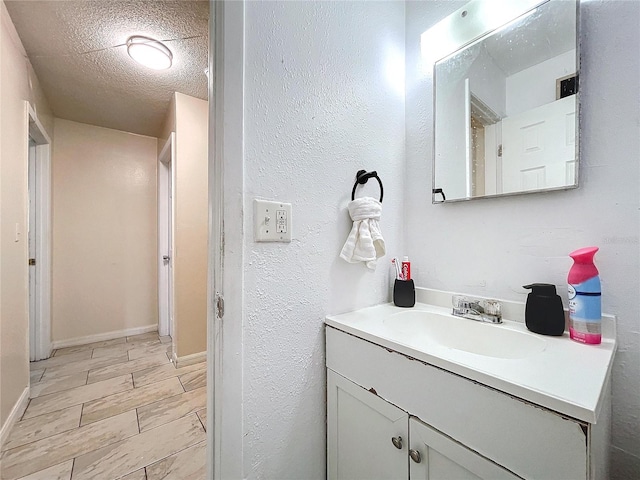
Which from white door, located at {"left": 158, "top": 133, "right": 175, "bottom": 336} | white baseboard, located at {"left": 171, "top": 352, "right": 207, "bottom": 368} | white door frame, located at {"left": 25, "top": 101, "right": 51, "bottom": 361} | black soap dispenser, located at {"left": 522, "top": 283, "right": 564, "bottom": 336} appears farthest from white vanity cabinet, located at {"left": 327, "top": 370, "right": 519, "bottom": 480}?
white door frame, located at {"left": 25, "top": 101, "right": 51, "bottom": 361}

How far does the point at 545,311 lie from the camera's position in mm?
729

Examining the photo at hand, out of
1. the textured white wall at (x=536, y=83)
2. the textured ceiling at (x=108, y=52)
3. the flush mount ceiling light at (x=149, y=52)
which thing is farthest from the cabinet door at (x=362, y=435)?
the flush mount ceiling light at (x=149, y=52)

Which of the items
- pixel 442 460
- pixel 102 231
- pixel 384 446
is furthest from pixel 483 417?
pixel 102 231

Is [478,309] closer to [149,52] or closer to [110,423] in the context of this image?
[110,423]

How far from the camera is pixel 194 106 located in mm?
2148

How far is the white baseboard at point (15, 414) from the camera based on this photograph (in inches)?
50.7

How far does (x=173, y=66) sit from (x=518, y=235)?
229 centimetres

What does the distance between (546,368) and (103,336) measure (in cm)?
356

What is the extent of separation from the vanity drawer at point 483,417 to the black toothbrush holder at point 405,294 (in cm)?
36

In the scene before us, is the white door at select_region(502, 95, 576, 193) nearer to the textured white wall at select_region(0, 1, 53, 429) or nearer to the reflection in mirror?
the reflection in mirror

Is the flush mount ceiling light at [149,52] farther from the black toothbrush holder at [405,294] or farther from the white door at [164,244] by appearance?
the black toothbrush holder at [405,294]

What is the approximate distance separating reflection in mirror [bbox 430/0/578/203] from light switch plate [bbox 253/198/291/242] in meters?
0.70

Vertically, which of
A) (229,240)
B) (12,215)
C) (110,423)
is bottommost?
(110,423)

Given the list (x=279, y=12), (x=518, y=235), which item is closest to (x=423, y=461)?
(x=518, y=235)
